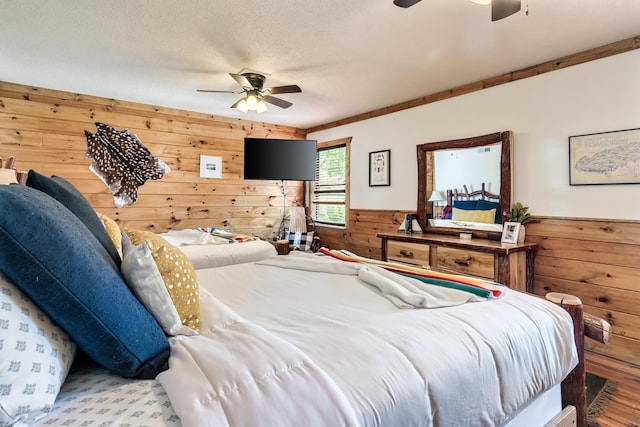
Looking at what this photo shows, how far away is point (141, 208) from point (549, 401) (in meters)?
4.14

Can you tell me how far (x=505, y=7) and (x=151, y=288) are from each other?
1919 mm

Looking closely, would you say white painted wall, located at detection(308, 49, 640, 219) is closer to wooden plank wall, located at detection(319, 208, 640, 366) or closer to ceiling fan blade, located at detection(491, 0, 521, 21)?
wooden plank wall, located at detection(319, 208, 640, 366)

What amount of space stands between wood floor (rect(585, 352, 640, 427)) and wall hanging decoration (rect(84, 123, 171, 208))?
→ 429 cm

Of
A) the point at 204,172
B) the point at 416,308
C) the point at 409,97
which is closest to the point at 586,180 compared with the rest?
the point at 409,97

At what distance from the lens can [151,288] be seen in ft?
3.07

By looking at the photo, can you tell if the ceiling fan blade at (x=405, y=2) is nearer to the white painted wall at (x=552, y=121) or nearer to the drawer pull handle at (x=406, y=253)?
the white painted wall at (x=552, y=121)

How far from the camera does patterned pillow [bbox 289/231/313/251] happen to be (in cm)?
467

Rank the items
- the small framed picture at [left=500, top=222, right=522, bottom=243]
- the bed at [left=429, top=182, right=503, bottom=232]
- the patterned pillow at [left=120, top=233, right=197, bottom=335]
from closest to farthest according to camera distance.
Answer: the patterned pillow at [left=120, top=233, right=197, bottom=335] < the small framed picture at [left=500, top=222, right=522, bottom=243] < the bed at [left=429, top=182, right=503, bottom=232]

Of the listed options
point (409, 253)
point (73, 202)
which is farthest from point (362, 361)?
point (409, 253)

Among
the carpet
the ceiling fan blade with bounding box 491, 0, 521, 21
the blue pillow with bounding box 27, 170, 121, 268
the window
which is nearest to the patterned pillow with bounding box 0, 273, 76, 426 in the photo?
the blue pillow with bounding box 27, 170, 121, 268

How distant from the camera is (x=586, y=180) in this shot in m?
2.53

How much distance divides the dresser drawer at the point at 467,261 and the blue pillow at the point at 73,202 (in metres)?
2.28

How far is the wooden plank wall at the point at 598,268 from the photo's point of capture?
233 centimetres

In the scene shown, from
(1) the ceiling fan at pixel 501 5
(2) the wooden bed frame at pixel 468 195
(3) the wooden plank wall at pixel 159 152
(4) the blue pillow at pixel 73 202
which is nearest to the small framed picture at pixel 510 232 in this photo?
(2) the wooden bed frame at pixel 468 195
